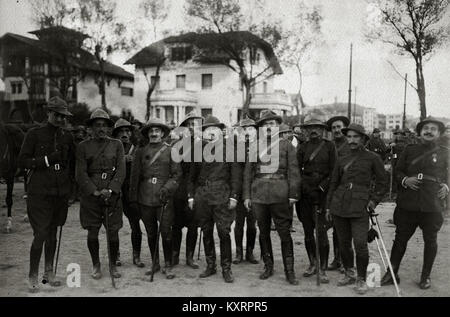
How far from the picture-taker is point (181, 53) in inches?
1310

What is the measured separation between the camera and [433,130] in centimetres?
539

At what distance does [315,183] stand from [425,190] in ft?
4.45

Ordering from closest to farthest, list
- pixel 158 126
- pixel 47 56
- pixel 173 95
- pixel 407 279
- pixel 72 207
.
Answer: pixel 407 279 → pixel 158 126 → pixel 72 207 → pixel 47 56 → pixel 173 95

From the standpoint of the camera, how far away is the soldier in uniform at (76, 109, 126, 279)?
18.7ft

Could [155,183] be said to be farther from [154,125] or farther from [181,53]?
[181,53]

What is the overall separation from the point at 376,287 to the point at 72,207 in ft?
26.8

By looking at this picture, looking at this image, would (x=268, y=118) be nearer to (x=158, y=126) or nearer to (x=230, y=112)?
(x=158, y=126)

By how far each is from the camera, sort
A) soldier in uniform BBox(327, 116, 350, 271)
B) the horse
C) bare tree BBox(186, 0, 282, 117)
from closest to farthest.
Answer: soldier in uniform BBox(327, 116, 350, 271) < the horse < bare tree BBox(186, 0, 282, 117)

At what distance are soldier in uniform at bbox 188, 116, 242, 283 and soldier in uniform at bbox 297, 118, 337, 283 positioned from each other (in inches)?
36.8

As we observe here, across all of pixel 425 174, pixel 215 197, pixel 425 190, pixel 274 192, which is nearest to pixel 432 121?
pixel 425 174

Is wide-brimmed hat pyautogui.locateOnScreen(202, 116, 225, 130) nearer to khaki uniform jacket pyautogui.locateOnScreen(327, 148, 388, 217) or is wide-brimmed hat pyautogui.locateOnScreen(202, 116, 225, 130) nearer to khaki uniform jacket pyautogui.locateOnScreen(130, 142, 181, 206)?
khaki uniform jacket pyautogui.locateOnScreen(130, 142, 181, 206)

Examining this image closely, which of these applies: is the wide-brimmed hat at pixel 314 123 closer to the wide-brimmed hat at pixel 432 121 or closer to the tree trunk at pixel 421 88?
the wide-brimmed hat at pixel 432 121

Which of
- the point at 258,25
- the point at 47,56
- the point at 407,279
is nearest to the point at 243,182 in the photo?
the point at 407,279

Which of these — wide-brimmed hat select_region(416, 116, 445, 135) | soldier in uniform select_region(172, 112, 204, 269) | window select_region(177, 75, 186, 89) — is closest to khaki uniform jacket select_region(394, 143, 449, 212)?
wide-brimmed hat select_region(416, 116, 445, 135)
